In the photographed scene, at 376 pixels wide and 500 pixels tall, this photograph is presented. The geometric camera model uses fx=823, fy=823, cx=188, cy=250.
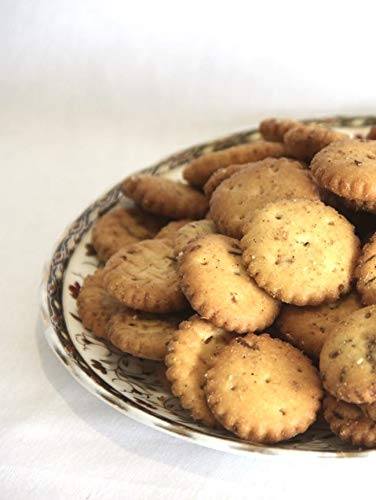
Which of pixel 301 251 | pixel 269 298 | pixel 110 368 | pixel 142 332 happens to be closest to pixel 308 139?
pixel 301 251

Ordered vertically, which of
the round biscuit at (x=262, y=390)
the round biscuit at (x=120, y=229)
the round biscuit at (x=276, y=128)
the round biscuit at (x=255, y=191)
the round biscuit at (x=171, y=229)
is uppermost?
the round biscuit at (x=276, y=128)

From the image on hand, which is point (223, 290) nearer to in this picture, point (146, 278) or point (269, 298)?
point (269, 298)

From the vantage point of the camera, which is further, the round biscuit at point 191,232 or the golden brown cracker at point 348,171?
the round biscuit at point 191,232

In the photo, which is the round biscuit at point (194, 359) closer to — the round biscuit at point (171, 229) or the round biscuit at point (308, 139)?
the round biscuit at point (171, 229)

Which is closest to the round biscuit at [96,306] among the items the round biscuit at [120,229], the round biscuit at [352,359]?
the round biscuit at [120,229]

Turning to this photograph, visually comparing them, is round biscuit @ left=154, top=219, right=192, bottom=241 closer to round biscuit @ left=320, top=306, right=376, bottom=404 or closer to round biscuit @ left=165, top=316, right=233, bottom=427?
round biscuit @ left=165, top=316, right=233, bottom=427

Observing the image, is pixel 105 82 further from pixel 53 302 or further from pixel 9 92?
pixel 53 302
